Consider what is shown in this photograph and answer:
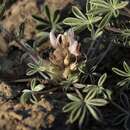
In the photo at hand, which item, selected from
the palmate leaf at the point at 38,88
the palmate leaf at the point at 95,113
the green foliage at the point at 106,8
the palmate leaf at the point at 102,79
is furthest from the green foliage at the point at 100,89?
the green foliage at the point at 106,8

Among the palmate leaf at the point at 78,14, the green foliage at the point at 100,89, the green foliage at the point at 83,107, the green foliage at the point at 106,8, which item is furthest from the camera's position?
the palmate leaf at the point at 78,14

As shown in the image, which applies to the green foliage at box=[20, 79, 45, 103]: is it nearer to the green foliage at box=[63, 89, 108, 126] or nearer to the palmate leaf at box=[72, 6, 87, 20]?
the green foliage at box=[63, 89, 108, 126]

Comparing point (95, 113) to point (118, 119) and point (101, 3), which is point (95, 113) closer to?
point (118, 119)

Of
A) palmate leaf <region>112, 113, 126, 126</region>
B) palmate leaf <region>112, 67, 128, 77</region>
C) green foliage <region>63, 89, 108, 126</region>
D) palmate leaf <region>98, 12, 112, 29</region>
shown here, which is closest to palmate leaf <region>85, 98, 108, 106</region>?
green foliage <region>63, 89, 108, 126</region>

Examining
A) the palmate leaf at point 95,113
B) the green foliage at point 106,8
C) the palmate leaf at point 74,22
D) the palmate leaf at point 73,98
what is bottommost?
the palmate leaf at point 95,113

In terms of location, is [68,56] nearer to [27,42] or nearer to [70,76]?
[70,76]

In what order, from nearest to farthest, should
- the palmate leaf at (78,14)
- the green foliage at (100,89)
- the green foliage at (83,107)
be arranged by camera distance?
the green foliage at (83,107), the green foliage at (100,89), the palmate leaf at (78,14)

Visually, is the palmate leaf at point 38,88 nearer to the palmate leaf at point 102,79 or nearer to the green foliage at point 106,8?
the palmate leaf at point 102,79

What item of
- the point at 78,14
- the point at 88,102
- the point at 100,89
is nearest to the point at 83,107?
the point at 88,102
